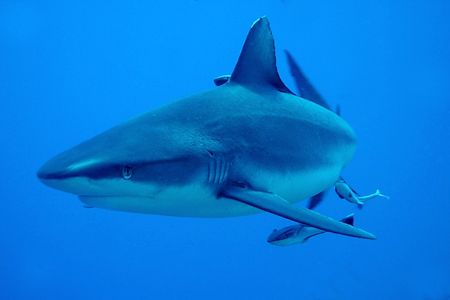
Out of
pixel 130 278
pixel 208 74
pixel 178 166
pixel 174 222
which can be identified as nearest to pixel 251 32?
pixel 178 166

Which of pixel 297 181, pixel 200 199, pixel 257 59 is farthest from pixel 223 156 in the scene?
pixel 257 59

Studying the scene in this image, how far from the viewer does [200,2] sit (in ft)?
112

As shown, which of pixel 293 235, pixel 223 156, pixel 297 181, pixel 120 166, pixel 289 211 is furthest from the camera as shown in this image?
pixel 293 235

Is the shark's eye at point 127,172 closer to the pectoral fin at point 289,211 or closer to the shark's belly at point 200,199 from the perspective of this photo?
the shark's belly at point 200,199

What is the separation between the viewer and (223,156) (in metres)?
2.62

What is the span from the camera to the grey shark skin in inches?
85.4

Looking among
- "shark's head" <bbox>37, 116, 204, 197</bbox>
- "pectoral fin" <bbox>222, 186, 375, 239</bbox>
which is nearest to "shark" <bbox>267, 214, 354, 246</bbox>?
"pectoral fin" <bbox>222, 186, 375, 239</bbox>

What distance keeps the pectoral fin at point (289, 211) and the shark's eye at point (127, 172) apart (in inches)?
23.1

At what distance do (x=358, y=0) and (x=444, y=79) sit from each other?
8.21 metres

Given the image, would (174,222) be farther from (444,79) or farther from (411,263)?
(444,79)

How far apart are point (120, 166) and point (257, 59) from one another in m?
1.61

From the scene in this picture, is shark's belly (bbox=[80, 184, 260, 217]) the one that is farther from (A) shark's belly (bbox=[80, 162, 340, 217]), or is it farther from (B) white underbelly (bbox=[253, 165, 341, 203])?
(B) white underbelly (bbox=[253, 165, 341, 203])

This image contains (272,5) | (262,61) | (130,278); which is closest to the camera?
(262,61)

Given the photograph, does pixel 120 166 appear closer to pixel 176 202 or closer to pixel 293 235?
pixel 176 202
